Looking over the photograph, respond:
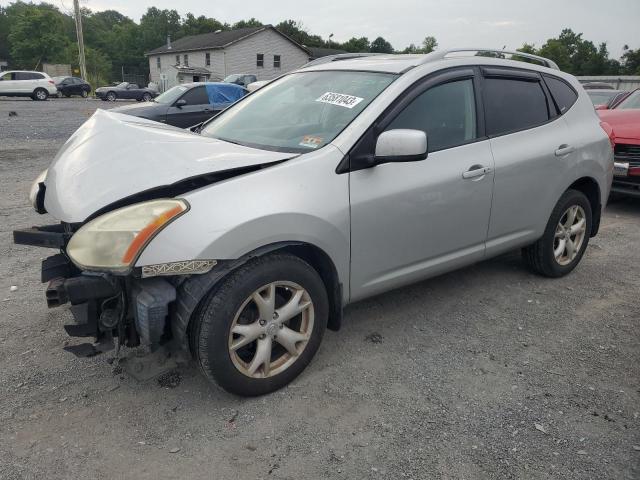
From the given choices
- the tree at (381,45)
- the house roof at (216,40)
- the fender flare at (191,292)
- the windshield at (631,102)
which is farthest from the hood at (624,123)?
the tree at (381,45)

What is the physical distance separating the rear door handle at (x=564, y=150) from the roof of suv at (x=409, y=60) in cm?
73

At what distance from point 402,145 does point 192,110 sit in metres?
9.89

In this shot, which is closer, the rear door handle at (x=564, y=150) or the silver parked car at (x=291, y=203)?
the silver parked car at (x=291, y=203)

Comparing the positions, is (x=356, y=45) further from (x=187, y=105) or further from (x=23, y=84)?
(x=187, y=105)

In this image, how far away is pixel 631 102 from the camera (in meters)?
8.28

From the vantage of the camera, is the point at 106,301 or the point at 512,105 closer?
the point at 106,301

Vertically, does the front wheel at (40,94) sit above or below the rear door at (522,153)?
above

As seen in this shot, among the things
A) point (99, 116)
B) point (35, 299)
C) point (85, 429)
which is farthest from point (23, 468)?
point (99, 116)

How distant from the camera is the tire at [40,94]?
3030 centimetres

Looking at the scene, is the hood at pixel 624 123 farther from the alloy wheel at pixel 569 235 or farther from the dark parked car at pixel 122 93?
the dark parked car at pixel 122 93

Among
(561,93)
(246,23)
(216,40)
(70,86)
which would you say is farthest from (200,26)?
(561,93)

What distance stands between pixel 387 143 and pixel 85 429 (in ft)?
7.04

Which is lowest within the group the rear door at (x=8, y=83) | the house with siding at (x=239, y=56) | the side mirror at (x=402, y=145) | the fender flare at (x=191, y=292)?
the fender flare at (x=191, y=292)

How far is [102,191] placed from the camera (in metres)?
2.60
